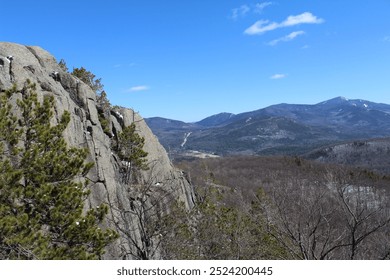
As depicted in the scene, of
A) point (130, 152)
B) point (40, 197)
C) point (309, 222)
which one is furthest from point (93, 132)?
point (309, 222)

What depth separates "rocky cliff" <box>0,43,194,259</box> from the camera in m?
19.8

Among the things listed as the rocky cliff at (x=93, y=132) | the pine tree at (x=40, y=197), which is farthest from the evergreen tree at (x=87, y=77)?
the pine tree at (x=40, y=197)

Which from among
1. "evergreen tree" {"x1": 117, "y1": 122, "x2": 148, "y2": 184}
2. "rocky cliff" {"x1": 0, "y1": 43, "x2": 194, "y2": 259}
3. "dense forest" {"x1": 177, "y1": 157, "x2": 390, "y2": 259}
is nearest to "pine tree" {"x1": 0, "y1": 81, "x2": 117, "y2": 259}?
"rocky cliff" {"x1": 0, "y1": 43, "x2": 194, "y2": 259}

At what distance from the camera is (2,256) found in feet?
A: 38.6

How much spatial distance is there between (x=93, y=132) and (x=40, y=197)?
13.9m

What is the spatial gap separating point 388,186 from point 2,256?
115758 millimetres

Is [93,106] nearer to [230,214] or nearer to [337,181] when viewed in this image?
[230,214]

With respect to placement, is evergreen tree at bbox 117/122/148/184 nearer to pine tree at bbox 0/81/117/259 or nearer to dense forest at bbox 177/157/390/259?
dense forest at bbox 177/157/390/259

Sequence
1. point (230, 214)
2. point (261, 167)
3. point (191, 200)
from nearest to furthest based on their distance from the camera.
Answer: point (230, 214) < point (191, 200) < point (261, 167)

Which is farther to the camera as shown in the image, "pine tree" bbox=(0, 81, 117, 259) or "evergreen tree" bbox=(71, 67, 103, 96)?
"evergreen tree" bbox=(71, 67, 103, 96)

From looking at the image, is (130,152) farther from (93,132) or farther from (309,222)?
(309,222)

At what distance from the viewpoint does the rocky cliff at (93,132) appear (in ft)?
65.1

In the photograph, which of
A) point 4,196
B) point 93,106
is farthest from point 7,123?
point 93,106

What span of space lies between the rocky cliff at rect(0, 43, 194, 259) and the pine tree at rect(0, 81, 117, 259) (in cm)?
378
